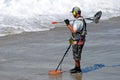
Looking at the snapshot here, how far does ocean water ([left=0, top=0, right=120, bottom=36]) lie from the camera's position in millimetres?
15289

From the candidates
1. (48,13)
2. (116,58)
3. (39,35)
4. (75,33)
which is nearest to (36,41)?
(39,35)

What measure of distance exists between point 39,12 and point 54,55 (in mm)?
7739

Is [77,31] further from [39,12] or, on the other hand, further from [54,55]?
[39,12]

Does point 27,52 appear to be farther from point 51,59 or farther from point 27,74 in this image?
point 27,74

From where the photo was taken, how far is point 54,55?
440 inches

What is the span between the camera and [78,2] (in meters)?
21.6

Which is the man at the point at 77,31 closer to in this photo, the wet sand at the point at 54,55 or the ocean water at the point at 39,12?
the wet sand at the point at 54,55

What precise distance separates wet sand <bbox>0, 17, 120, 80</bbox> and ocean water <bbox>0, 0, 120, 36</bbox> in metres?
0.96

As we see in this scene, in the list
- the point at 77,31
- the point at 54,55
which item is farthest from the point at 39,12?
the point at 77,31

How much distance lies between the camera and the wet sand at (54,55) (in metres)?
9.30

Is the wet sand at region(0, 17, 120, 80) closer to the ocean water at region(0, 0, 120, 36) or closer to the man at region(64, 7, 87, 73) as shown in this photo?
the man at region(64, 7, 87, 73)

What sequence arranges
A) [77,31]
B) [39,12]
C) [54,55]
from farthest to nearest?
[39,12]
[54,55]
[77,31]

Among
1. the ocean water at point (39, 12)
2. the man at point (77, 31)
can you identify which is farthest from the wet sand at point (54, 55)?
the ocean water at point (39, 12)

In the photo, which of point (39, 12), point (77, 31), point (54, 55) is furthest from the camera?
point (39, 12)
